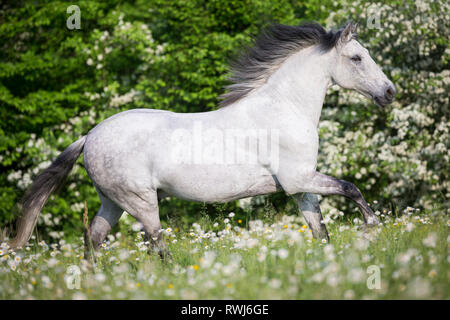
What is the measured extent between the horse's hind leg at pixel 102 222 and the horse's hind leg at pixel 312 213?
188 centimetres

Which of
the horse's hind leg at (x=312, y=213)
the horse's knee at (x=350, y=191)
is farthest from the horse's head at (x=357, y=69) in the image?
the horse's hind leg at (x=312, y=213)

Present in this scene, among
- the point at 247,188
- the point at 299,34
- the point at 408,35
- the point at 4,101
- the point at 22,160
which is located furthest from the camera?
the point at 22,160

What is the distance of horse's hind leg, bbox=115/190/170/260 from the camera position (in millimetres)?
4324

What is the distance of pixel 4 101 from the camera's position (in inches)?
463

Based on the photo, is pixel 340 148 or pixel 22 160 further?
pixel 22 160

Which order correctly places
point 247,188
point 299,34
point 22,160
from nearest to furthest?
point 247,188, point 299,34, point 22,160

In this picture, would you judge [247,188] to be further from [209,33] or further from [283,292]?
[209,33]

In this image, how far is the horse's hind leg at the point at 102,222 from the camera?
470cm

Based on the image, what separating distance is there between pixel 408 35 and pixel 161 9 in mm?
6681

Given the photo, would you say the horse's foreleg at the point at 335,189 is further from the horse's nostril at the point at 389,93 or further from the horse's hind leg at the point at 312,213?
the horse's nostril at the point at 389,93

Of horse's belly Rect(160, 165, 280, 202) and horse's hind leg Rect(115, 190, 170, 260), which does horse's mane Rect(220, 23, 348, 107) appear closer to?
horse's belly Rect(160, 165, 280, 202)

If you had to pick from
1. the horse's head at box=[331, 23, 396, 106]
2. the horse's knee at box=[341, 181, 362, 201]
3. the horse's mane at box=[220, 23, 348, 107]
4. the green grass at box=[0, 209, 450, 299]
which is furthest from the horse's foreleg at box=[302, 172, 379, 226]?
the horse's mane at box=[220, 23, 348, 107]

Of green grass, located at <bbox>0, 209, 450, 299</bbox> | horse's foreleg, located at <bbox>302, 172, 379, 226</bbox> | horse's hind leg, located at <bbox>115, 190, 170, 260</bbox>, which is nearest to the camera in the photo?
green grass, located at <bbox>0, 209, 450, 299</bbox>
